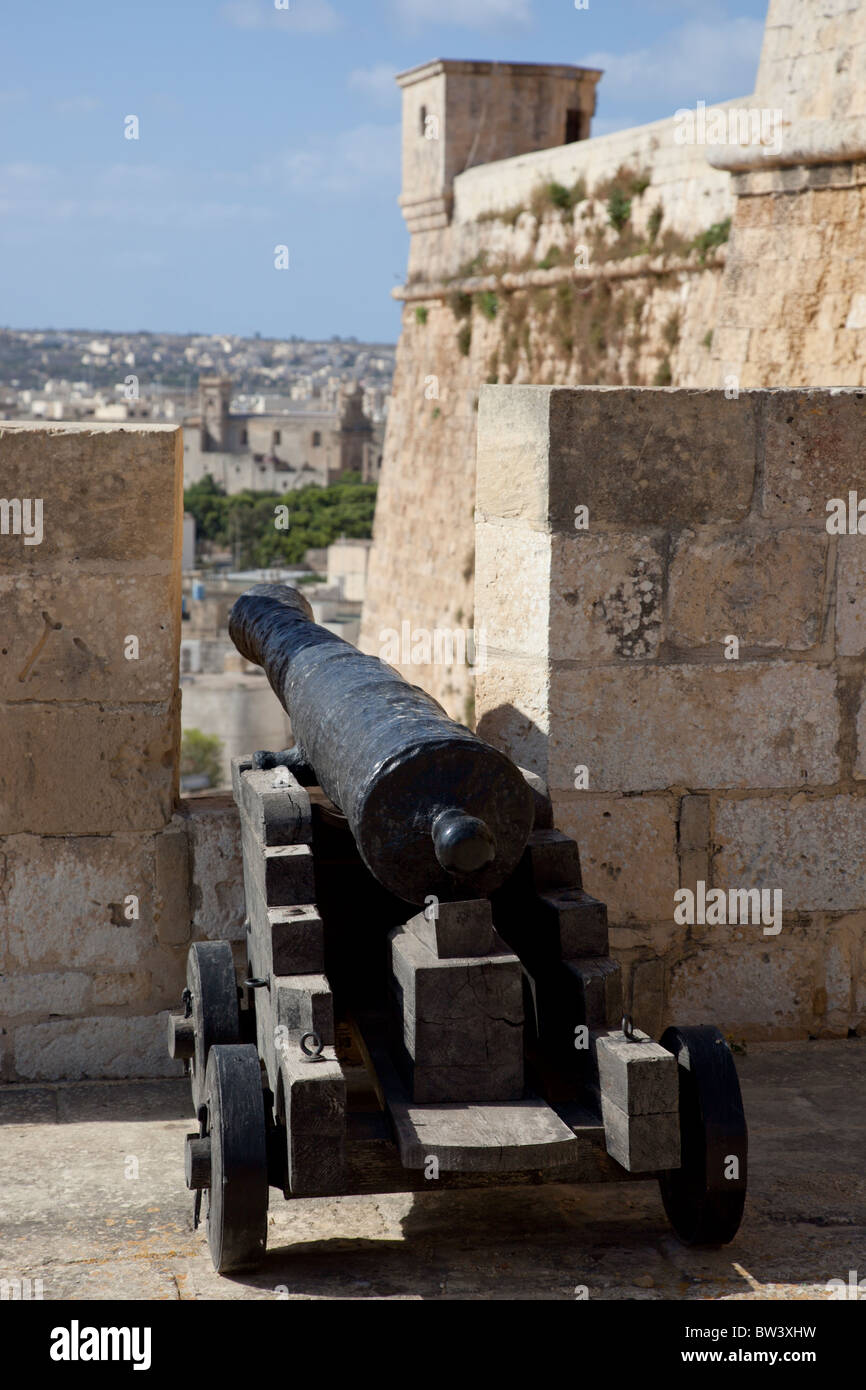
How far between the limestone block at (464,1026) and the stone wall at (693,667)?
949 mm

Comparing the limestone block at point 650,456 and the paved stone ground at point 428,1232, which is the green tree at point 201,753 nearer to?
the limestone block at point 650,456

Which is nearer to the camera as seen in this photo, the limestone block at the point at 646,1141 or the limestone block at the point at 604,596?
the limestone block at the point at 646,1141

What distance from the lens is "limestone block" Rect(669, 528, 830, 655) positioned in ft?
11.1

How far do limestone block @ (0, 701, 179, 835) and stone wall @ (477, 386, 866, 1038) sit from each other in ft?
2.47

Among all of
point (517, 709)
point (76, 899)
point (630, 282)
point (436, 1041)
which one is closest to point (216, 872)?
point (76, 899)

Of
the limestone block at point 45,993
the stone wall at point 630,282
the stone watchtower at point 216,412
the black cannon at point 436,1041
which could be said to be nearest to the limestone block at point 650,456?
the black cannon at point 436,1041

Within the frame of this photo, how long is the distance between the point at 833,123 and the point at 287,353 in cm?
16903

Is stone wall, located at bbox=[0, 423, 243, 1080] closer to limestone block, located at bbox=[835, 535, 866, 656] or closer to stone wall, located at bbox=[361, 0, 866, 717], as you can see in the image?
limestone block, located at bbox=[835, 535, 866, 656]

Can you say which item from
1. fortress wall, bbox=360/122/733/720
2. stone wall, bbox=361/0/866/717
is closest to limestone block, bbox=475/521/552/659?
stone wall, bbox=361/0/866/717

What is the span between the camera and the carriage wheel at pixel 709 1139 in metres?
2.40

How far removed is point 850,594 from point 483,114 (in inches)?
618

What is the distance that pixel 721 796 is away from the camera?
3488 millimetres
